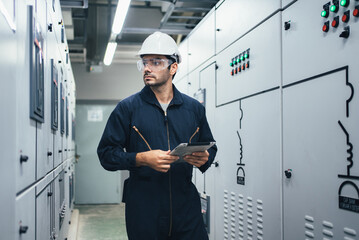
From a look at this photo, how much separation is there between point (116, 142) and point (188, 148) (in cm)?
44

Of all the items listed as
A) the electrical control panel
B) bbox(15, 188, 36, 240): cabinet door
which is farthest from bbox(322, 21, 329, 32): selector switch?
bbox(15, 188, 36, 240): cabinet door

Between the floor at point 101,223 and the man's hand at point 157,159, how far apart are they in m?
3.89

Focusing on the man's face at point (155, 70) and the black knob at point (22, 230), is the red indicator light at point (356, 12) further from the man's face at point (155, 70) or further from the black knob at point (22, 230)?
the black knob at point (22, 230)

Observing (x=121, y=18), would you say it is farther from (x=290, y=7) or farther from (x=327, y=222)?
(x=327, y=222)

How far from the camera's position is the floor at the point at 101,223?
5.67m

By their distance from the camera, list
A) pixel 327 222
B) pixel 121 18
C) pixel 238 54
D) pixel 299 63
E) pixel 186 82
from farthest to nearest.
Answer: pixel 186 82, pixel 121 18, pixel 238 54, pixel 299 63, pixel 327 222

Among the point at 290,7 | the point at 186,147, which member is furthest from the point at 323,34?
the point at 186,147

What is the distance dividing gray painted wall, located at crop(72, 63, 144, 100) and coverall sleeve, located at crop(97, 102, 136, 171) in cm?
662

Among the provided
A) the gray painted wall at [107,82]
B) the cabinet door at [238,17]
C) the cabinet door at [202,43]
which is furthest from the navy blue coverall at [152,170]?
the gray painted wall at [107,82]

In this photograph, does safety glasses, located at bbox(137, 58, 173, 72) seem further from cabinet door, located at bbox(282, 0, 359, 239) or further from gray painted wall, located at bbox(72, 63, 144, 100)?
gray painted wall, located at bbox(72, 63, 144, 100)

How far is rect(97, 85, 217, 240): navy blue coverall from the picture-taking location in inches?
79.0

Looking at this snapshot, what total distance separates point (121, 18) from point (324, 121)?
2983mm

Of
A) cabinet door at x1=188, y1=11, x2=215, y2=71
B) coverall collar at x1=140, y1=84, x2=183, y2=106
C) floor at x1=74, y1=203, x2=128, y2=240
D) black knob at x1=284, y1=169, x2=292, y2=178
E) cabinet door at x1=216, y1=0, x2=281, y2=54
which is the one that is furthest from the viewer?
floor at x1=74, y1=203, x2=128, y2=240

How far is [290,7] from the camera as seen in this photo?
241 cm
